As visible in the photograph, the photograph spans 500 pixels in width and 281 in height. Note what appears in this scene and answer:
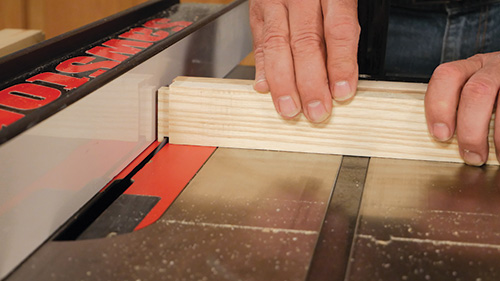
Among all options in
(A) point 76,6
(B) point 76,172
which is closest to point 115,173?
(B) point 76,172

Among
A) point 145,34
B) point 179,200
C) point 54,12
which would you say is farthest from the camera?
point 54,12

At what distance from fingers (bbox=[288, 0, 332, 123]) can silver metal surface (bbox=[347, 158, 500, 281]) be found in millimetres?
125

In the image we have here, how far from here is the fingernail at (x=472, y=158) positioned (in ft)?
2.82

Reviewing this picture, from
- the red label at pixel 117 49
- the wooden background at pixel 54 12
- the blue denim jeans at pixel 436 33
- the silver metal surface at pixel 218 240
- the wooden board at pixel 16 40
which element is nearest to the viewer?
the silver metal surface at pixel 218 240

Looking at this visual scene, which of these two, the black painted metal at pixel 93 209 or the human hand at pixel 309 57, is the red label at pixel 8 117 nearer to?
the black painted metal at pixel 93 209

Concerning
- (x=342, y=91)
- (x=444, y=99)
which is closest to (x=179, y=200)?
(x=342, y=91)

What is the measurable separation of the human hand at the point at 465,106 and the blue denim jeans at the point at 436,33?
580 millimetres

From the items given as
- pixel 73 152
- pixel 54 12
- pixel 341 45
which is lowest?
pixel 54 12

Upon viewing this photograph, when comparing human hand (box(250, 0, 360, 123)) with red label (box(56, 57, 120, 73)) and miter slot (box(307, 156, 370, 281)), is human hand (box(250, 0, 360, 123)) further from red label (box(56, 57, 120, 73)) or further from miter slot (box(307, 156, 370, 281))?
red label (box(56, 57, 120, 73))

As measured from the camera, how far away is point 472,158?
863 mm

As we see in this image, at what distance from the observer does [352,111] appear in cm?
89

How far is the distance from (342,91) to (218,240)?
13.8 inches

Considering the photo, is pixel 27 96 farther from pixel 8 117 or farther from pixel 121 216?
pixel 121 216

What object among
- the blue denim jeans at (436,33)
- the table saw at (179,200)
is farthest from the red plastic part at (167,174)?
the blue denim jeans at (436,33)
